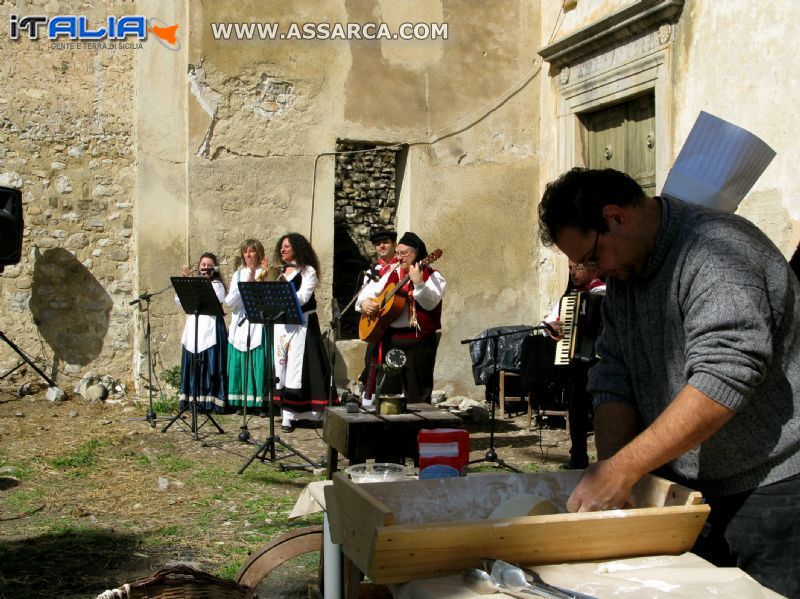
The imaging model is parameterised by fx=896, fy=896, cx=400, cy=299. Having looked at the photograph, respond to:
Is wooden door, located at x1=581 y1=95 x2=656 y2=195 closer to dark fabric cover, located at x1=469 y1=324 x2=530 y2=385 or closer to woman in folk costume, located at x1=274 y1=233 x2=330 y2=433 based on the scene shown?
dark fabric cover, located at x1=469 y1=324 x2=530 y2=385

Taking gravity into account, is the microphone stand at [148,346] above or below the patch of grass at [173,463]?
above

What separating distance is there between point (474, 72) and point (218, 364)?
4.23 m

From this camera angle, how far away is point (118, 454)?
23.4 ft

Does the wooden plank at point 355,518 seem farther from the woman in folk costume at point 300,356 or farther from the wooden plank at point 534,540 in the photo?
the woman in folk costume at point 300,356

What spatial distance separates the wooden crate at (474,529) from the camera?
69.6 inches

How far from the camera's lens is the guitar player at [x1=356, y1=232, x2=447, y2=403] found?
7105 mm

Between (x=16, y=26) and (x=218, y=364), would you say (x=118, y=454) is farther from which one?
(x=16, y=26)

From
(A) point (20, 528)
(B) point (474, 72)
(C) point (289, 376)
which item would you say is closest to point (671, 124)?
(B) point (474, 72)

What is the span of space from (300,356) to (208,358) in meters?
1.22

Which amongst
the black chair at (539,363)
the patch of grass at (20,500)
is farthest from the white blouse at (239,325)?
the patch of grass at (20,500)

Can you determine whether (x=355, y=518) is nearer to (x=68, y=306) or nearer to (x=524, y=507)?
(x=524, y=507)

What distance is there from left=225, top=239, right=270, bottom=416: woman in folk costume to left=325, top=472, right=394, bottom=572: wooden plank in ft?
22.4

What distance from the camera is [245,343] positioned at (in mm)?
8906

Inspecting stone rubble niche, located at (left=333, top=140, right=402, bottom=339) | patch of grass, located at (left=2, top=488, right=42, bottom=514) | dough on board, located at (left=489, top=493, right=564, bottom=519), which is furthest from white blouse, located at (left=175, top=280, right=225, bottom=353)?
dough on board, located at (left=489, top=493, right=564, bottom=519)
